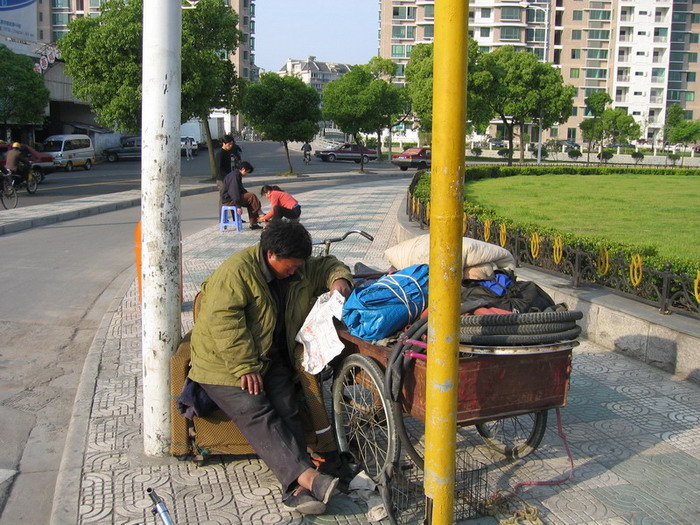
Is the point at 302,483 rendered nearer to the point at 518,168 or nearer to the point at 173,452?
the point at 173,452

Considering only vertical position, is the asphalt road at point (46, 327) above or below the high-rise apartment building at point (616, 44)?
below

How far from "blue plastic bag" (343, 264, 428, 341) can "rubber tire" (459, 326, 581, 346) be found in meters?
0.44

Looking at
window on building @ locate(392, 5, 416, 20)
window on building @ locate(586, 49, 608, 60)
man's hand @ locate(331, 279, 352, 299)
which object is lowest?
man's hand @ locate(331, 279, 352, 299)

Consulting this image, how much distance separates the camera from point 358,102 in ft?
124

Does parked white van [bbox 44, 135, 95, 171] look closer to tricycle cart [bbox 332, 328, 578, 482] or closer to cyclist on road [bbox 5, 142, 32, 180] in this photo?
cyclist on road [bbox 5, 142, 32, 180]

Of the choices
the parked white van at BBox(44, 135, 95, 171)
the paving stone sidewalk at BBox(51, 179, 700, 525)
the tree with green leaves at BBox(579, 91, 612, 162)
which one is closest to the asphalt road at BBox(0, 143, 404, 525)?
the paving stone sidewalk at BBox(51, 179, 700, 525)

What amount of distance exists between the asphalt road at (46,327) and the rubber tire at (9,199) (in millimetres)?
2287

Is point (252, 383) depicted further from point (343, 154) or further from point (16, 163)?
point (343, 154)

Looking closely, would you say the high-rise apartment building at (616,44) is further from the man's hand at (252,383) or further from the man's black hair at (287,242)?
the man's hand at (252,383)

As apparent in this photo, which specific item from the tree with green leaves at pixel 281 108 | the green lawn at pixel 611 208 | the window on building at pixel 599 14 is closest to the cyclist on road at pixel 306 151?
the tree with green leaves at pixel 281 108

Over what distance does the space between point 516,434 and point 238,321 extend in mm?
2026

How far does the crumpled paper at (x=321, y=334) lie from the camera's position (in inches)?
151

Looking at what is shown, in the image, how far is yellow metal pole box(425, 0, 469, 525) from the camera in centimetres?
268

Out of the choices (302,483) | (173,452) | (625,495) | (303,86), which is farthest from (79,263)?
(303,86)
